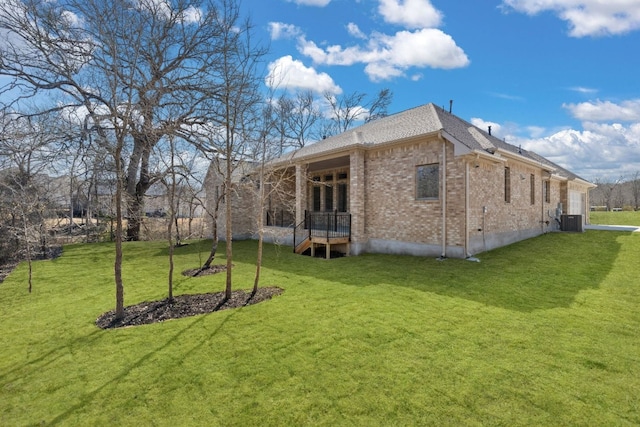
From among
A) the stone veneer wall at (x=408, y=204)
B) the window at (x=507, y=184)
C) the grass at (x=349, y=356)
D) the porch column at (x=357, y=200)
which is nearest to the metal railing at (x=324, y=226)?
the porch column at (x=357, y=200)

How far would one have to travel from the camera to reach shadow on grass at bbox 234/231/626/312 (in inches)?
257

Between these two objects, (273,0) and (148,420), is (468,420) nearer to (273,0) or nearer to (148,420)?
(148,420)

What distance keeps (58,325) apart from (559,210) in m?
20.2

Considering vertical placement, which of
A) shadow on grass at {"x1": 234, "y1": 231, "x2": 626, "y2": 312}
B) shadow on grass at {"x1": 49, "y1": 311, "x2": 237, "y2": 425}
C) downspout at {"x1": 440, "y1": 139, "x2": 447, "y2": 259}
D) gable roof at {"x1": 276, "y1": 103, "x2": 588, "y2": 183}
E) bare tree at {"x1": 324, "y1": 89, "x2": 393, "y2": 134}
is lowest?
shadow on grass at {"x1": 49, "y1": 311, "x2": 237, "y2": 425}

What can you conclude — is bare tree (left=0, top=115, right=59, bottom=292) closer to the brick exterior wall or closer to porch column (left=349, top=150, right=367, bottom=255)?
the brick exterior wall

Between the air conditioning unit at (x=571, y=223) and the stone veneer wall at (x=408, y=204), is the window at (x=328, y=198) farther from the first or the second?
the air conditioning unit at (x=571, y=223)

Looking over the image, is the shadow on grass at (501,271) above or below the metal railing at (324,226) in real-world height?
below

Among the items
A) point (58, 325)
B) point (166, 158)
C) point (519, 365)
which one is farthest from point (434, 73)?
point (58, 325)

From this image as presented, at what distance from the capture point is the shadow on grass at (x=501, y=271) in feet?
21.4

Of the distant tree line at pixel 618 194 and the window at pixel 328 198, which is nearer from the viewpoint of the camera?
the window at pixel 328 198

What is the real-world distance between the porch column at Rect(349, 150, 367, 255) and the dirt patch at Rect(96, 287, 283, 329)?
491cm

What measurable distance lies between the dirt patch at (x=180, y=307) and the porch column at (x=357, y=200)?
16.1 ft

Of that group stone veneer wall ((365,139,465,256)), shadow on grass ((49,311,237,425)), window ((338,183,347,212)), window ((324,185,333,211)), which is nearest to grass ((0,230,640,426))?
shadow on grass ((49,311,237,425))

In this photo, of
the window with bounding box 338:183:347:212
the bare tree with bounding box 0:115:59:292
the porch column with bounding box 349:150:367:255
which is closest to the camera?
the bare tree with bounding box 0:115:59:292
